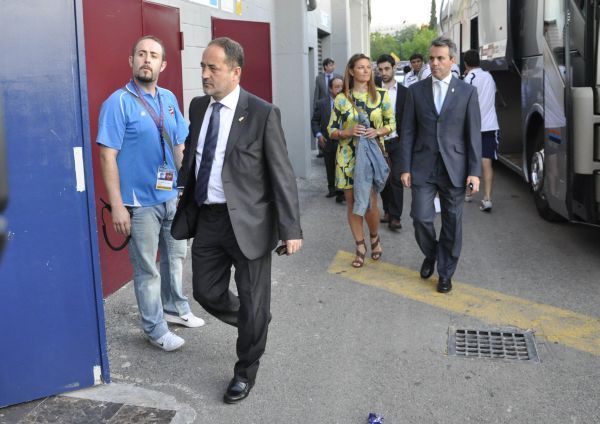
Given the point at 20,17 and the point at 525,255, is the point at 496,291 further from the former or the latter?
the point at 20,17

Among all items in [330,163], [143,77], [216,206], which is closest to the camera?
[216,206]

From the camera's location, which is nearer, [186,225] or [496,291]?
[186,225]

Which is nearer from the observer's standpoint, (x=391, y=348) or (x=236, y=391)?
(x=236, y=391)

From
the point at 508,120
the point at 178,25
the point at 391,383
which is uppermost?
the point at 178,25

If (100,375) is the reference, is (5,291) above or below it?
above

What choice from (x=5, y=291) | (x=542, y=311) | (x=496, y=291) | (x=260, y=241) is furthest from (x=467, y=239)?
(x=5, y=291)

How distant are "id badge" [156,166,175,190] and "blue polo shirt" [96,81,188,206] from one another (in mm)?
34

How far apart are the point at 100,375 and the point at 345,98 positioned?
3581mm

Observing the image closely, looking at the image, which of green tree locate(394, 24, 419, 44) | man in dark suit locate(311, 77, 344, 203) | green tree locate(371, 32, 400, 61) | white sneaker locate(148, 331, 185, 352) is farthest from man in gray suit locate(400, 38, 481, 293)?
green tree locate(394, 24, 419, 44)

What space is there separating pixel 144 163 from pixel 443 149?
96.5 inches

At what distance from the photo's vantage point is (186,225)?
4359mm

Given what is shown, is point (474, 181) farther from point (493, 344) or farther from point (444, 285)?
point (493, 344)

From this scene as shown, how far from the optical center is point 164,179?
15.3ft

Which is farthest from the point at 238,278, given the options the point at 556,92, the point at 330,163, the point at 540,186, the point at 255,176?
the point at 330,163
